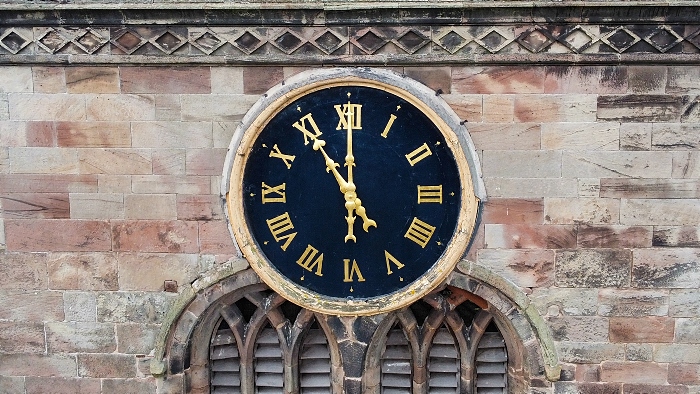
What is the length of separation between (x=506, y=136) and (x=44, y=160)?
13.3 ft

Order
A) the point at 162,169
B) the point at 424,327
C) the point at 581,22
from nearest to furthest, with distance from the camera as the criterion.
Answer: the point at 581,22
the point at 162,169
the point at 424,327

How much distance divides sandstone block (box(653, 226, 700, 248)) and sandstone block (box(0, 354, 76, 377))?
5.40m

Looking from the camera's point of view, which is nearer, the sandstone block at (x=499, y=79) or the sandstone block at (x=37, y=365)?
the sandstone block at (x=499, y=79)

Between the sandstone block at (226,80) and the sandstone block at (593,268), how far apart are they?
123 inches

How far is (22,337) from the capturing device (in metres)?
5.43

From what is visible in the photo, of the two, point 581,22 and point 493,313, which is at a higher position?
point 581,22

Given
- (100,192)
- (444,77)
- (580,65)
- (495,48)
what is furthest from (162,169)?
(580,65)

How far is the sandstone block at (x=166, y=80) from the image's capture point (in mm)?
4984

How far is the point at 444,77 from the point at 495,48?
48 centimetres

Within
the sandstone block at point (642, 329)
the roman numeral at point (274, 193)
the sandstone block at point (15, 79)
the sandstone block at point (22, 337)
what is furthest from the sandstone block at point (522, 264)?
the sandstone block at point (15, 79)

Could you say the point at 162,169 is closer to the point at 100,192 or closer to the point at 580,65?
the point at 100,192

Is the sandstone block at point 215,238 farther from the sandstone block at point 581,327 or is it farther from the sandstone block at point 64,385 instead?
the sandstone block at point 581,327

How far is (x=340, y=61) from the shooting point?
4891 millimetres

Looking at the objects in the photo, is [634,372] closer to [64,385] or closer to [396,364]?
[396,364]
